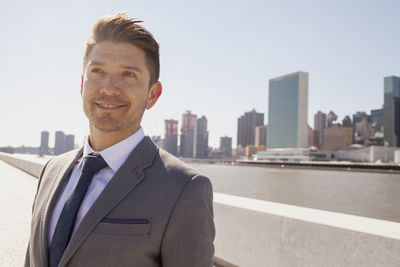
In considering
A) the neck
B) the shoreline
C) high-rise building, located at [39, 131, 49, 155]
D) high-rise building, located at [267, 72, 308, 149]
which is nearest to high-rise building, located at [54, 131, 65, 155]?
high-rise building, located at [39, 131, 49, 155]

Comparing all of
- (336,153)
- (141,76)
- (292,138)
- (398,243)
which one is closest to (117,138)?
(141,76)

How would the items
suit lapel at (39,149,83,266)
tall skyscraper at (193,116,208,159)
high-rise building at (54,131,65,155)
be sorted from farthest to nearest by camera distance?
1. tall skyscraper at (193,116,208,159)
2. high-rise building at (54,131,65,155)
3. suit lapel at (39,149,83,266)

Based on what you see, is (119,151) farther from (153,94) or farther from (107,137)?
(153,94)

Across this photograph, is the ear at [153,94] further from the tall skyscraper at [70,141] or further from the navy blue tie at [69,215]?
the tall skyscraper at [70,141]

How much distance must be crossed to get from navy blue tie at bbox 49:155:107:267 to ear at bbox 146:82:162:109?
0.35 metres

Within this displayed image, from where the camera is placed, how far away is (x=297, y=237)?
106 inches

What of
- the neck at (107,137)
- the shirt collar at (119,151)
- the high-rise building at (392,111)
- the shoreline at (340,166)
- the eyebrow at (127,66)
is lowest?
the shoreline at (340,166)

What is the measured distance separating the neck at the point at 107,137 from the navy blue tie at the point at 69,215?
3.9 inches

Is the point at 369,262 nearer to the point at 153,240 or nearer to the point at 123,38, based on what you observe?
the point at 153,240

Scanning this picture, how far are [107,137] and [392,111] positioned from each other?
18333cm

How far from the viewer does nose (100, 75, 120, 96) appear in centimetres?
134

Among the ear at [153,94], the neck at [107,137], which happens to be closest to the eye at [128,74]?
the ear at [153,94]

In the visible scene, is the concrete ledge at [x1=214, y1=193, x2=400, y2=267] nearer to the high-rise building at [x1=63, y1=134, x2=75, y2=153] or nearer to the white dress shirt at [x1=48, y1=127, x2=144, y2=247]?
the white dress shirt at [x1=48, y1=127, x2=144, y2=247]

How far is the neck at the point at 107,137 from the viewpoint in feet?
4.61
